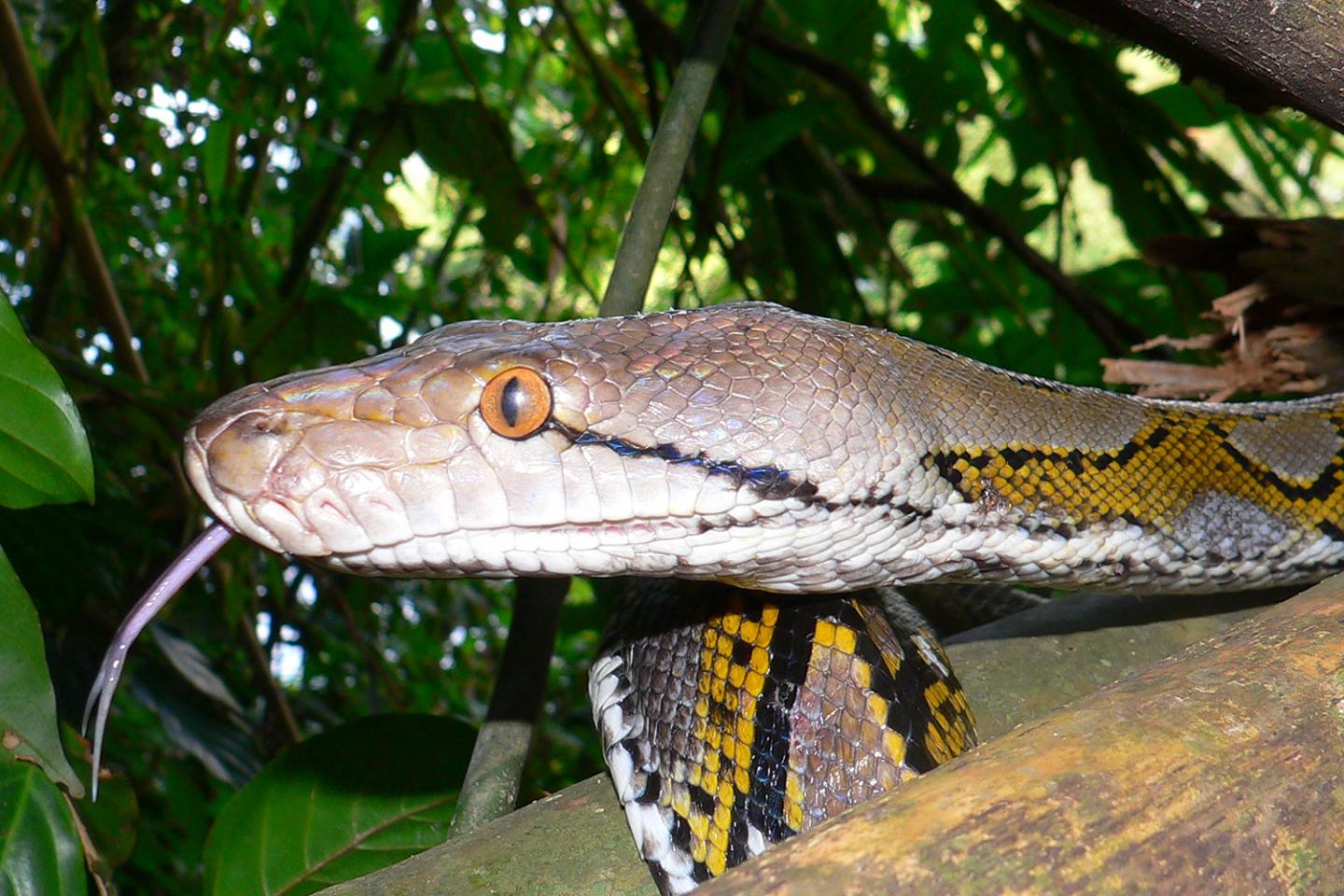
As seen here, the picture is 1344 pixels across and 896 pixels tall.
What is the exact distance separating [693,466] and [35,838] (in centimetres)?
101

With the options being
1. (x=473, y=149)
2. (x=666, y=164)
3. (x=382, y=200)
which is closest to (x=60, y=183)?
(x=382, y=200)

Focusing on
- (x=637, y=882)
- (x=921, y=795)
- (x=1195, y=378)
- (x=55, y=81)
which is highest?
(x=55, y=81)

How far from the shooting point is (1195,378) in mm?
2617

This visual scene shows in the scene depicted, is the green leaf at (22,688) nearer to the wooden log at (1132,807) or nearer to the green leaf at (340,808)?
the green leaf at (340,808)

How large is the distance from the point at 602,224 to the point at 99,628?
3289 mm

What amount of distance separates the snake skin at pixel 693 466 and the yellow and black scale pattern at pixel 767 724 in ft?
0.34

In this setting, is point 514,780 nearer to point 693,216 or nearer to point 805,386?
point 805,386

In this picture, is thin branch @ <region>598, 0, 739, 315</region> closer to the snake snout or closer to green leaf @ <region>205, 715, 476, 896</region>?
the snake snout

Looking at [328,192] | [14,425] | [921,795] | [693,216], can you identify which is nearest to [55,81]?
[328,192]

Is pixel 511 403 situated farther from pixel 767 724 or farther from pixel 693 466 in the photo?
pixel 767 724

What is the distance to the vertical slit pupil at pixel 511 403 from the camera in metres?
1.51

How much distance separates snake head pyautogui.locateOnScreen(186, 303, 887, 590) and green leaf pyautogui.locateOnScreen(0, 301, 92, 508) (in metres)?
0.24

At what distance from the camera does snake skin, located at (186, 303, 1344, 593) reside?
4.79 feet

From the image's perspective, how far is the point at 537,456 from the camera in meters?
1.51
